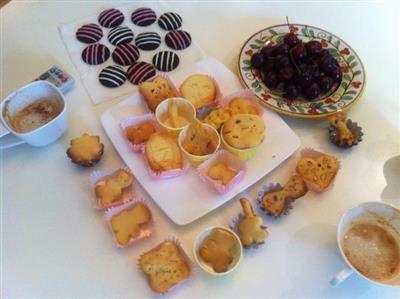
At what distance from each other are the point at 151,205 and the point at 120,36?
465 millimetres

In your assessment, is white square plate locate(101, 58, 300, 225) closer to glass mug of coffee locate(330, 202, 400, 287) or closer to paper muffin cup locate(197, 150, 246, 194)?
paper muffin cup locate(197, 150, 246, 194)

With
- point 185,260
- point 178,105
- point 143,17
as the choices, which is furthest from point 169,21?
point 185,260

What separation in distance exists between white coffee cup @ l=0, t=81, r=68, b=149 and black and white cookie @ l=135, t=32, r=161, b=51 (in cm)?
26

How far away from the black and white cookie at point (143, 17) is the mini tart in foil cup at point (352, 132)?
0.53 m

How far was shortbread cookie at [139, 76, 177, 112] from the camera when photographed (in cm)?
89

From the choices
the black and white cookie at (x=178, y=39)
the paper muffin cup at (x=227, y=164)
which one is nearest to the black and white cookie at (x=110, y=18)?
the black and white cookie at (x=178, y=39)

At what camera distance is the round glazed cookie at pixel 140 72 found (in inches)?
38.2

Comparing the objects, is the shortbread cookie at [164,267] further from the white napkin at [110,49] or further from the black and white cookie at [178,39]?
the black and white cookie at [178,39]

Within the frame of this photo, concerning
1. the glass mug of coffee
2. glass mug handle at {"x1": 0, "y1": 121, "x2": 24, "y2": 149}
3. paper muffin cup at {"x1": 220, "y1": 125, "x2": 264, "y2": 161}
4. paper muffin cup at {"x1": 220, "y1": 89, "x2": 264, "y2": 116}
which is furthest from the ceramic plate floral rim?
glass mug handle at {"x1": 0, "y1": 121, "x2": 24, "y2": 149}

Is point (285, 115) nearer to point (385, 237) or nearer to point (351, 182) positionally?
point (351, 182)

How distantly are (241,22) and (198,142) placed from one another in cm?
45

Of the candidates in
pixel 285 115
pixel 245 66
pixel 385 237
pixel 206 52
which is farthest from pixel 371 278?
pixel 206 52

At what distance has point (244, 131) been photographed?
32.3 inches

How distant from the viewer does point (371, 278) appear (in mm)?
679
